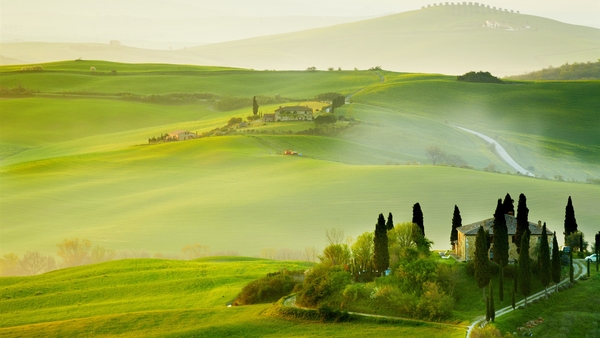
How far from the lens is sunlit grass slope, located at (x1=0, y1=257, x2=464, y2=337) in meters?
57.1

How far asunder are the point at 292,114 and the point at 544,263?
354 feet

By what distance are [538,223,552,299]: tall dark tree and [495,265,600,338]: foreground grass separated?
1.06 meters

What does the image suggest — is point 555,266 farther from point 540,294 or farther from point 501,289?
point 501,289

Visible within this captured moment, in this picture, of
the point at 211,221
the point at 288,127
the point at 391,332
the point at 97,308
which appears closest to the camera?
the point at 391,332

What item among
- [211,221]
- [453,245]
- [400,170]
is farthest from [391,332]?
[400,170]

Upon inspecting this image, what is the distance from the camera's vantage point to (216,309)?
208 ft

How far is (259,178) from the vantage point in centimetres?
12975

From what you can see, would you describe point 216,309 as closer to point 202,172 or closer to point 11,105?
point 202,172

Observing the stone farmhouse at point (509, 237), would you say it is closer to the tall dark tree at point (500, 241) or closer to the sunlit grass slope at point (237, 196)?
the tall dark tree at point (500, 241)

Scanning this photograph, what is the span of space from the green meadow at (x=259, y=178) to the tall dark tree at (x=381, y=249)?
2840 cm

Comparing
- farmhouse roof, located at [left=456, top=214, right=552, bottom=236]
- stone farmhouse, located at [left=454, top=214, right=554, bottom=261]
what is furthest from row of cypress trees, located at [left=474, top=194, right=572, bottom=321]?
farmhouse roof, located at [left=456, top=214, right=552, bottom=236]

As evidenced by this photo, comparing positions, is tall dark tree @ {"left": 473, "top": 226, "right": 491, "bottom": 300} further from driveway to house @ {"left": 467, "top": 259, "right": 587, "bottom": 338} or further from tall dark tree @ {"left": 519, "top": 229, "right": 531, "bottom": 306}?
driveway to house @ {"left": 467, "top": 259, "right": 587, "bottom": 338}

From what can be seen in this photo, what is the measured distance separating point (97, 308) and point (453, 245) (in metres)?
28.9

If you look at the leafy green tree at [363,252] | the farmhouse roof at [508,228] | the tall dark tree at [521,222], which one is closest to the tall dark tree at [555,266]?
the tall dark tree at [521,222]
